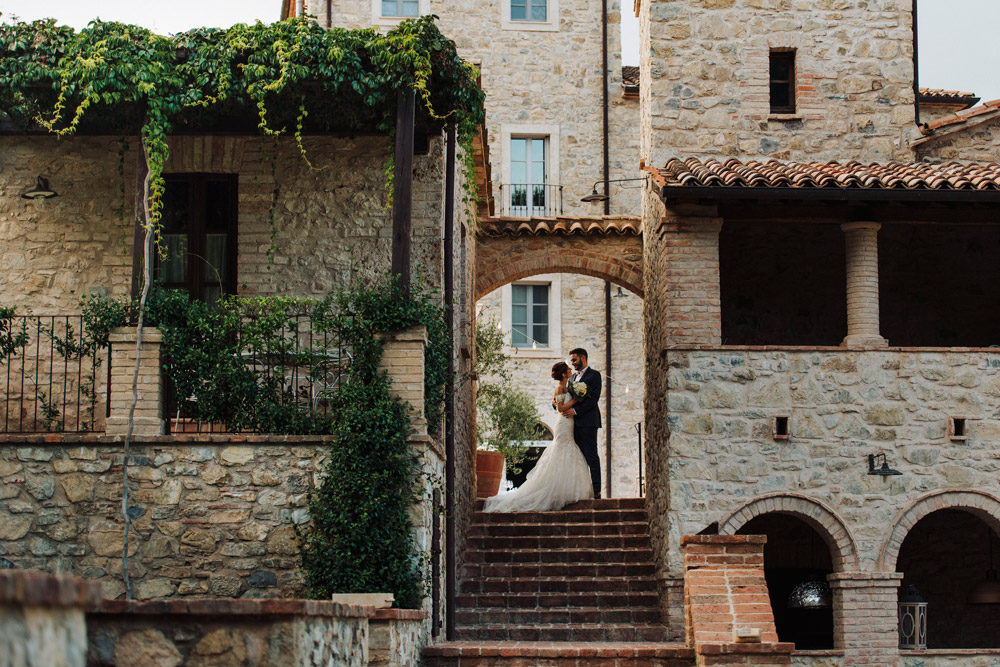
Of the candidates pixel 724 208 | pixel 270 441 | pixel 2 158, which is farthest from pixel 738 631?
pixel 2 158

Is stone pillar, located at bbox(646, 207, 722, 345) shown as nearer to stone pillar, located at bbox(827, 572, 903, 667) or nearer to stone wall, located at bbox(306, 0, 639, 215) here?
stone pillar, located at bbox(827, 572, 903, 667)

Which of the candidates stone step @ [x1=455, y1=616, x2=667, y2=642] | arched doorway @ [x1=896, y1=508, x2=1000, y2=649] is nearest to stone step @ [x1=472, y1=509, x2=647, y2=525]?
stone step @ [x1=455, y1=616, x2=667, y2=642]

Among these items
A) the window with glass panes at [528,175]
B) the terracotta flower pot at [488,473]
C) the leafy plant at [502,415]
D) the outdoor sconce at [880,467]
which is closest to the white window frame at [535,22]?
the window with glass panes at [528,175]

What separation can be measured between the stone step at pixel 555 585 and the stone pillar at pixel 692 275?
2.64m

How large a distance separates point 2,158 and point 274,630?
26.1ft

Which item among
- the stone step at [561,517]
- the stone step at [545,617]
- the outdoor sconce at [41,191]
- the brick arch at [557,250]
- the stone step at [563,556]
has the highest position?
the brick arch at [557,250]

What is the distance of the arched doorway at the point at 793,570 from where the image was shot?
14594mm

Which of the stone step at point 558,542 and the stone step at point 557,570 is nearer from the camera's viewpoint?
the stone step at point 557,570

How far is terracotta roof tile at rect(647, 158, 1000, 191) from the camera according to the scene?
12992 mm

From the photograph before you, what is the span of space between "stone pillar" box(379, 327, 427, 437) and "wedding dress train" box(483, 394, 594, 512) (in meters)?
5.73

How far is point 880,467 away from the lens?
13086mm

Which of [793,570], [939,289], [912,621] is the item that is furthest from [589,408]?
[939,289]

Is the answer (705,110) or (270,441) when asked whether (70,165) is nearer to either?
(270,441)

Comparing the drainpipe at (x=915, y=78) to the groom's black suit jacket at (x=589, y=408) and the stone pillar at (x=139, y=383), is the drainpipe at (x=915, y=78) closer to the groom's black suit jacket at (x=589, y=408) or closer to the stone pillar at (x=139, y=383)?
the groom's black suit jacket at (x=589, y=408)
